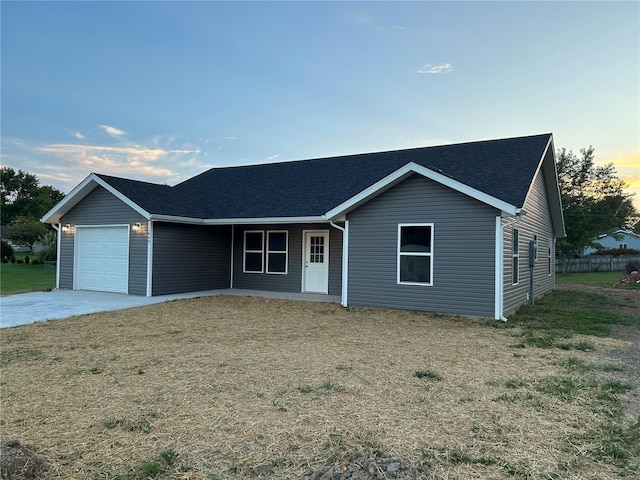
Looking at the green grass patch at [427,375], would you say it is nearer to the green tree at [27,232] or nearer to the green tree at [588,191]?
the green tree at [588,191]

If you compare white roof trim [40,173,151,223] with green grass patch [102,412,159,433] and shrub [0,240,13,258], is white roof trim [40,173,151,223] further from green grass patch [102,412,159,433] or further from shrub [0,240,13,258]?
shrub [0,240,13,258]

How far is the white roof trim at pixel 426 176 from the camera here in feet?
27.5

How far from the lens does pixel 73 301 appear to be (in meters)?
11.0

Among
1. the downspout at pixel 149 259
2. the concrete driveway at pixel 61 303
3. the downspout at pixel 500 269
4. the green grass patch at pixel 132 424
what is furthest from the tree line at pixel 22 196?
the green grass patch at pixel 132 424

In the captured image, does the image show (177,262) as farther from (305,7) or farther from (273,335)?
(305,7)

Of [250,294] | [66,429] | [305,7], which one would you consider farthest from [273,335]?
[305,7]

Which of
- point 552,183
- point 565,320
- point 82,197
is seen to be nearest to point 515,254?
point 565,320

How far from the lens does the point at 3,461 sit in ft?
8.23

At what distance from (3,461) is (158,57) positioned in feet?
44.4

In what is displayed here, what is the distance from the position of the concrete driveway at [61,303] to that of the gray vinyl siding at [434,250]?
222 inches

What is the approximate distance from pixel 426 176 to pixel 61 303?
32.5 feet

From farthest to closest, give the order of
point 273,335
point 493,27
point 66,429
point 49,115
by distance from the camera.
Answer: point 49,115
point 493,27
point 273,335
point 66,429

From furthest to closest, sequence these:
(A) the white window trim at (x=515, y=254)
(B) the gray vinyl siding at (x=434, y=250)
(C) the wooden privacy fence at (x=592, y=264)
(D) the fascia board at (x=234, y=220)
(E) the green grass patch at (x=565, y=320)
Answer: (C) the wooden privacy fence at (x=592, y=264), (D) the fascia board at (x=234, y=220), (A) the white window trim at (x=515, y=254), (B) the gray vinyl siding at (x=434, y=250), (E) the green grass patch at (x=565, y=320)

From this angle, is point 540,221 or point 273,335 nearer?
point 273,335
